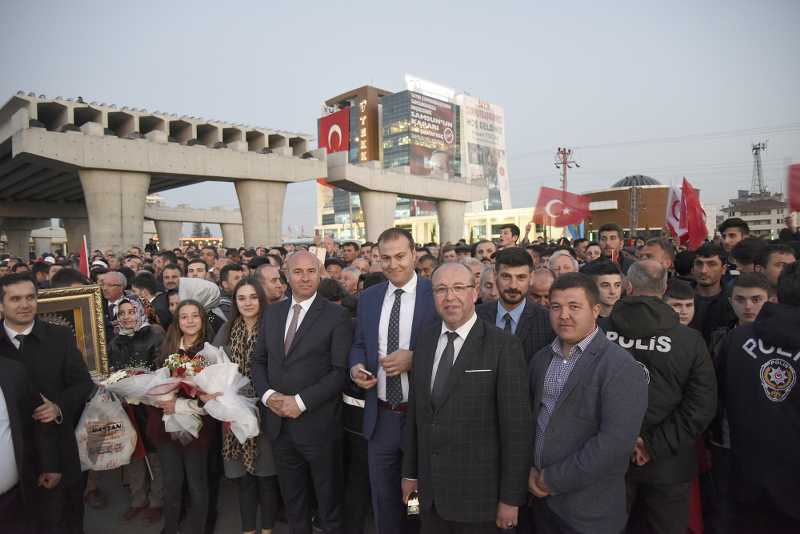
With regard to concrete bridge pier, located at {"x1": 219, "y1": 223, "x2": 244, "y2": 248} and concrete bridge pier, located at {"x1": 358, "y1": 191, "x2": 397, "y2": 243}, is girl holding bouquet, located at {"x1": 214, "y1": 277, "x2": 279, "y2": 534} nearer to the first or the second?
concrete bridge pier, located at {"x1": 358, "y1": 191, "x2": 397, "y2": 243}

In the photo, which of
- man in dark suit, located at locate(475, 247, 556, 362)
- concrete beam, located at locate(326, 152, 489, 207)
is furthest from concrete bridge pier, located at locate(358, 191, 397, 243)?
man in dark suit, located at locate(475, 247, 556, 362)

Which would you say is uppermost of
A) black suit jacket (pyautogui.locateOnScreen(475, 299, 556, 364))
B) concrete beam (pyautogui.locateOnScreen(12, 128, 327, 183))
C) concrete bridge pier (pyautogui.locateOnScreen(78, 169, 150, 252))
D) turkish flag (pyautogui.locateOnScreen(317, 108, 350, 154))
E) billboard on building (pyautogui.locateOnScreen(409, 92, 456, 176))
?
billboard on building (pyautogui.locateOnScreen(409, 92, 456, 176))

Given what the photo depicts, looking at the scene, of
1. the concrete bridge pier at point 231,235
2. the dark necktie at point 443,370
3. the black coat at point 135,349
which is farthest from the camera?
the concrete bridge pier at point 231,235

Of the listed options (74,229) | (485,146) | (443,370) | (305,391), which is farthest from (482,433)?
(485,146)

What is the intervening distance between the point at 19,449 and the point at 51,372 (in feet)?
2.04

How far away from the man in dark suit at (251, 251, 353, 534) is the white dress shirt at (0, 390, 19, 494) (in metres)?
1.43

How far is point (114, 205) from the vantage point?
1853 centimetres

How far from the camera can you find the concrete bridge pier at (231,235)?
159 feet

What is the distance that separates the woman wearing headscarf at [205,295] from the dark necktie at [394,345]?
7.32ft

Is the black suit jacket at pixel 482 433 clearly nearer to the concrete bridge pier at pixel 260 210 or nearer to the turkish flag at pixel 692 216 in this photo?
the turkish flag at pixel 692 216

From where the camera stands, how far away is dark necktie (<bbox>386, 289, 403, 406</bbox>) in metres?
2.92

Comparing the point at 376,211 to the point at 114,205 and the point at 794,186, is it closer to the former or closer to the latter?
the point at 114,205

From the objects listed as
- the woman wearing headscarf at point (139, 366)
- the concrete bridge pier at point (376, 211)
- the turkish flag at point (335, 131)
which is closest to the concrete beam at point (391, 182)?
the concrete bridge pier at point (376, 211)

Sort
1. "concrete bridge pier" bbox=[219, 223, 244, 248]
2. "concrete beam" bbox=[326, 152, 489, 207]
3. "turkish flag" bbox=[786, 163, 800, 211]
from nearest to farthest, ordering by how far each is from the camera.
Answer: "turkish flag" bbox=[786, 163, 800, 211], "concrete beam" bbox=[326, 152, 489, 207], "concrete bridge pier" bbox=[219, 223, 244, 248]
